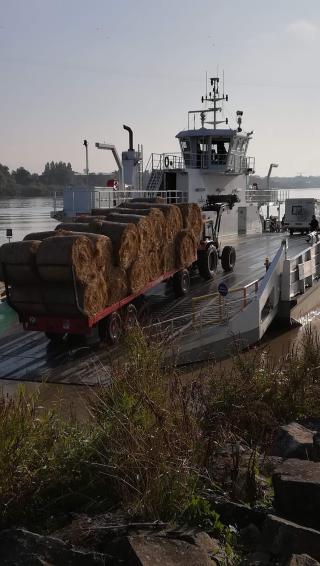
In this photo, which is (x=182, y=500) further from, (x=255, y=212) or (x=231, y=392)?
(x=255, y=212)

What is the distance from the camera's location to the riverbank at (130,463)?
3936 millimetres

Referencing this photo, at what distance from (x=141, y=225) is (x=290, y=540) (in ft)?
32.7

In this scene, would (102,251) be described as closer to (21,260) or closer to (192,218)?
Result: (21,260)

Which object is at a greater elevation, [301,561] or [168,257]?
[168,257]

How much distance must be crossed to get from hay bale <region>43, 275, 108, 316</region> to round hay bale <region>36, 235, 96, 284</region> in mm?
212

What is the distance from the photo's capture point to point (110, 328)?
12.2 metres

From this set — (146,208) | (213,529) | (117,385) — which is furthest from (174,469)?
(146,208)

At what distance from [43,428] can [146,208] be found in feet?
37.6

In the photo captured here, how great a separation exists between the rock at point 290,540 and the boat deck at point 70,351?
157 inches

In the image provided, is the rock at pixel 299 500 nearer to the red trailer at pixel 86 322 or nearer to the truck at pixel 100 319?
the truck at pixel 100 319

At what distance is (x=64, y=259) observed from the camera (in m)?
10.5

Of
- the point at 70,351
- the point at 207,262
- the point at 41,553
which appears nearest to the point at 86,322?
the point at 70,351

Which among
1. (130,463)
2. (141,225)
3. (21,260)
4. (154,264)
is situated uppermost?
(141,225)

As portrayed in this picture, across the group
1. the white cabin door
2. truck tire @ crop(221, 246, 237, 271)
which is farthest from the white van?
truck tire @ crop(221, 246, 237, 271)
